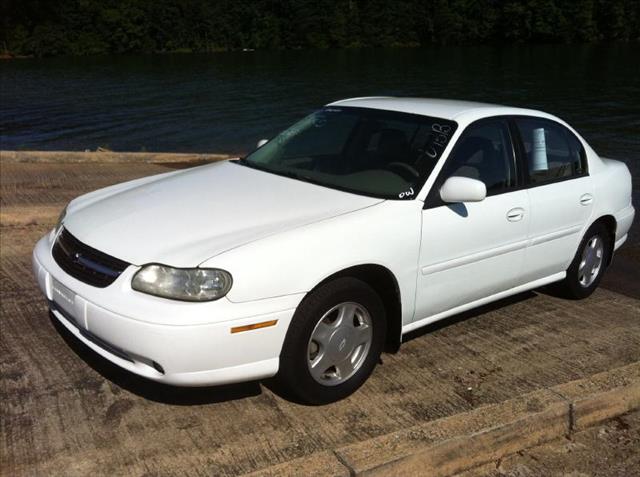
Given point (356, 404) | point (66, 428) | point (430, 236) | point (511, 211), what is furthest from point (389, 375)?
point (66, 428)

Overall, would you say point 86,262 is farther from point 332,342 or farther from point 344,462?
point 344,462

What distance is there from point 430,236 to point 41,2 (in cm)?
9370

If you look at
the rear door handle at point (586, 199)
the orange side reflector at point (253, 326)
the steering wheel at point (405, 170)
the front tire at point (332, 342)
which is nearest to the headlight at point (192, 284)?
the orange side reflector at point (253, 326)

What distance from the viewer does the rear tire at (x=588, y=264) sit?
5363mm

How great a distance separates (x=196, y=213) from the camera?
3908 mm

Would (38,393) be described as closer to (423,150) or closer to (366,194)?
(366,194)

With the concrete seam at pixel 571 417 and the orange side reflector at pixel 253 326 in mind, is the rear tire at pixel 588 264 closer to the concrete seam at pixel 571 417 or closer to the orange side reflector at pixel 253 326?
the concrete seam at pixel 571 417

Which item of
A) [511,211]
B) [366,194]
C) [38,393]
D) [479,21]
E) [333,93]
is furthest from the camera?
[479,21]

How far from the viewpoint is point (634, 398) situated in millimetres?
4066

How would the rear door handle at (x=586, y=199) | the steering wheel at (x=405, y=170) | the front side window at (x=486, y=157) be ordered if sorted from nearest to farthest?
1. the steering wheel at (x=405, y=170)
2. the front side window at (x=486, y=157)
3. the rear door handle at (x=586, y=199)

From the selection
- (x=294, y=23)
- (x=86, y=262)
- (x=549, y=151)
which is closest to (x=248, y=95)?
(x=549, y=151)

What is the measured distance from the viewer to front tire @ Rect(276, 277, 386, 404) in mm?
3533

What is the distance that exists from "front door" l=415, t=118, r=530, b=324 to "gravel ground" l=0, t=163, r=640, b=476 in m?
0.37

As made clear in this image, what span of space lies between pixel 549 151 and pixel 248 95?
3136 cm
